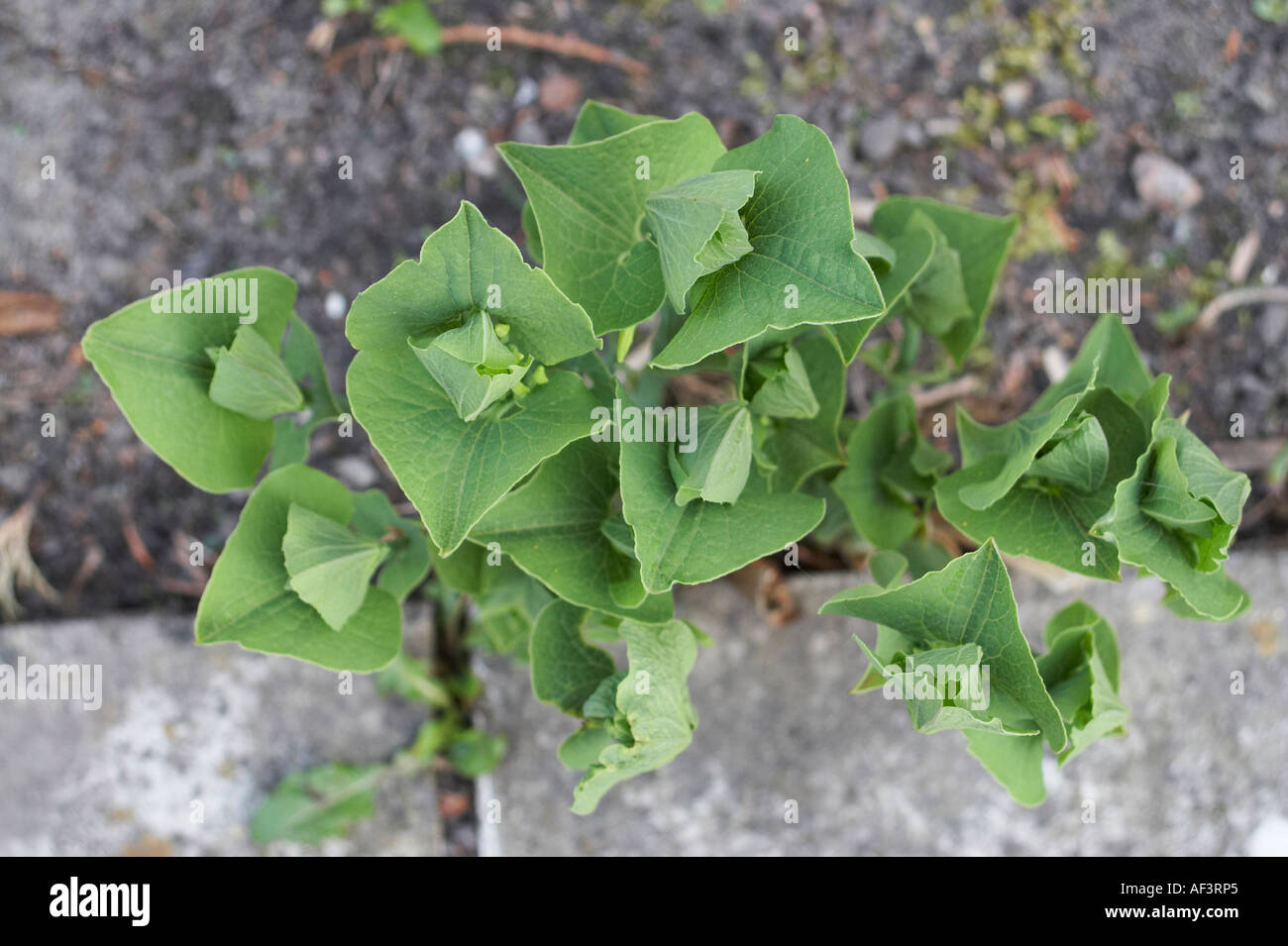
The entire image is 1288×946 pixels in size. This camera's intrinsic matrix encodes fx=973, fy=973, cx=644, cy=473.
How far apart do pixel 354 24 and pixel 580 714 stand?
5.72 feet

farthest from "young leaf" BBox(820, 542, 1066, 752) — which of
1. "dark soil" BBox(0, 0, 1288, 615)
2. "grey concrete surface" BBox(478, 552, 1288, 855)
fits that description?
"dark soil" BBox(0, 0, 1288, 615)

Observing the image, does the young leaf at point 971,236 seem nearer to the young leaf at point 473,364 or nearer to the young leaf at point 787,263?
the young leaf at point 787,263

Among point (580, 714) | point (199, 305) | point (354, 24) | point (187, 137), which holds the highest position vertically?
point (354, 24)

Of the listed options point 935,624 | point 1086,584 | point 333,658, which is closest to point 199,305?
point 333,658

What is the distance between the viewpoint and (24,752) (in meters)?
2.05

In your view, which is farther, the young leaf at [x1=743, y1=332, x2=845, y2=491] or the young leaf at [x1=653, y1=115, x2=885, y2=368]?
the young leaf at [x1=743, y1=332, x2=845, y2=491]

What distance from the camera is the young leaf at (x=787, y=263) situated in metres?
0.96

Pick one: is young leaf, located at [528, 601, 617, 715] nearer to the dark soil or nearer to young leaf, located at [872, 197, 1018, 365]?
young leaf, located at [872, 197, 1018, 365]

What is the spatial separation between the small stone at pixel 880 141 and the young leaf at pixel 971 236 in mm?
865

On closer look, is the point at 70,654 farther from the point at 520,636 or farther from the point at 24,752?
the point at 520,636

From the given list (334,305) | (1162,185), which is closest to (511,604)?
(334,305)

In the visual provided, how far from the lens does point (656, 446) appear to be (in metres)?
1.14

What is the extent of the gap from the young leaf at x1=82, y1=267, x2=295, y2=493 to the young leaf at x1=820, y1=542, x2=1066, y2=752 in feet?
2.68

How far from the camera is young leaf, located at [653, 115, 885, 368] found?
3.14 ft
